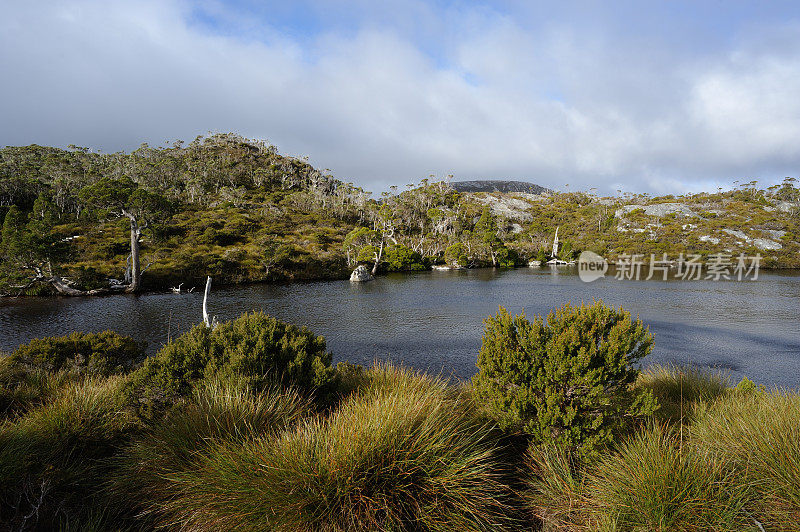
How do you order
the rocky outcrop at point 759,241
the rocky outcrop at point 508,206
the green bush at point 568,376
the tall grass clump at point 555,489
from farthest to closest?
the rocky outcrop at point 508,206 < the rocky outcrop at point 759,241 < the green bush at point 568,376 < the tall grass clump at point 555,489

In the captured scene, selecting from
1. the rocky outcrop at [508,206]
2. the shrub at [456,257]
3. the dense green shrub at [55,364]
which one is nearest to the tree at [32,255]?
the dense green shrub at [55,364]

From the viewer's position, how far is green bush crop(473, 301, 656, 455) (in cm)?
533

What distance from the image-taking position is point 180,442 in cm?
432

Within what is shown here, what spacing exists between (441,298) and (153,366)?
32505 mm

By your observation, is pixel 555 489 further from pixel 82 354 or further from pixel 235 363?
pixel 82 354

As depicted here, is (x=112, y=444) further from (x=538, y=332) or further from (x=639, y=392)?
(x=639, y=392)

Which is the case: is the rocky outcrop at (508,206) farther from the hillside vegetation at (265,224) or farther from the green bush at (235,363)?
the green bush at (235,363)

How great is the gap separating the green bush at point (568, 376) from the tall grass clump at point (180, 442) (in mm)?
3176

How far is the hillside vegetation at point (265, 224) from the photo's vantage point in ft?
126

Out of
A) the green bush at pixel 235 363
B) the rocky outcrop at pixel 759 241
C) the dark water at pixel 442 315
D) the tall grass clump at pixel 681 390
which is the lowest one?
the dark water at pixel 442 315

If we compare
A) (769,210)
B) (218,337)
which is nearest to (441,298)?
Result: (218,337)

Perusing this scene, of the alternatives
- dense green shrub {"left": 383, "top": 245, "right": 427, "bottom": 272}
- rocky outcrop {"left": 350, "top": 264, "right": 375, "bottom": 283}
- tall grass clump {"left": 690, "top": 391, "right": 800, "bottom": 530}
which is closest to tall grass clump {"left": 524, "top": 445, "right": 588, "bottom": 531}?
→ tall grass clump {"left": 690, "top": 391, "right": 800, "bottom": 530}

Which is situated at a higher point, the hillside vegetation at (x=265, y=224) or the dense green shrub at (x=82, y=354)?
the hillside vegetation at (x=265, y=224)

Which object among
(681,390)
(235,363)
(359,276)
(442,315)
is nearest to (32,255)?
(359,276)
